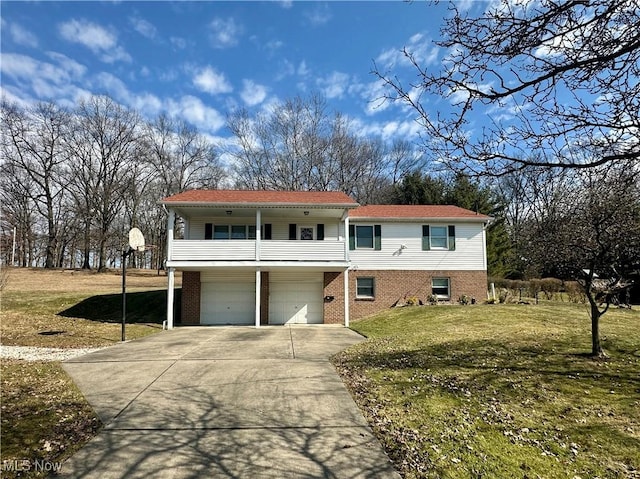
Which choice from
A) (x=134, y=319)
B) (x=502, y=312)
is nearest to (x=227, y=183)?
(x=134, y=319)

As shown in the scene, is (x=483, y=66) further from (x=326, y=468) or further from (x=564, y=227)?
(x=564, y=227)

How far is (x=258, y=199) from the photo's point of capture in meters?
17.4

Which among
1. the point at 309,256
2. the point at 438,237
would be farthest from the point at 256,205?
the point at 438,237

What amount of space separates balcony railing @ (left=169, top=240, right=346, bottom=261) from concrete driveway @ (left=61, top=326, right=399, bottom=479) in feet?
22.6

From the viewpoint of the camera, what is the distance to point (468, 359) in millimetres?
8227

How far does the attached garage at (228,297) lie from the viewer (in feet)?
58.3

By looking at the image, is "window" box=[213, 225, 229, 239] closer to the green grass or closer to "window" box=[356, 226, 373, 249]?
"window" box=[356, 226, 373, 249]

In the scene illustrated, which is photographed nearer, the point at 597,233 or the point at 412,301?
the point at 597,233

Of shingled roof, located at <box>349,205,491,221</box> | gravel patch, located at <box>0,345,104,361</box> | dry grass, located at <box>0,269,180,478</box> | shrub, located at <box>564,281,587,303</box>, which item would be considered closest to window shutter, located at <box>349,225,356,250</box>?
shingled roof, located at <box>349,205,491,221</box>

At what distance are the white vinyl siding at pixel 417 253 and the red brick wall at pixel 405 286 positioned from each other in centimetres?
29

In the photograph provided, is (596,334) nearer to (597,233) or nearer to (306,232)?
(597,233)

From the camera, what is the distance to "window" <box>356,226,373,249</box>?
62.4 ft

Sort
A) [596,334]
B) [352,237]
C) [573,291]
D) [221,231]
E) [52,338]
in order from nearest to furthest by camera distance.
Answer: [596,334], [52,338], [221,231], [352,237], [573,291]

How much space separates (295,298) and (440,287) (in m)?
7.10
